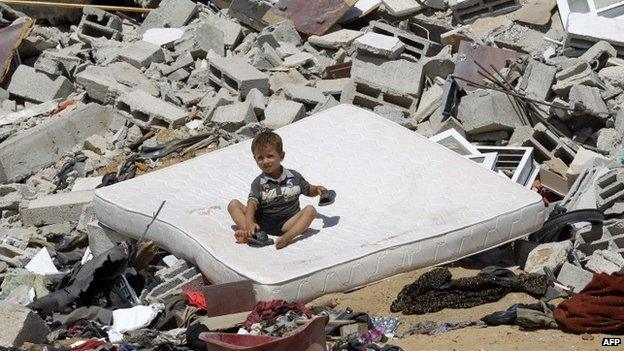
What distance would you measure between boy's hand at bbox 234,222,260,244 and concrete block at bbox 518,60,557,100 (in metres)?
3.34

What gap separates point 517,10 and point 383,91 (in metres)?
2.10

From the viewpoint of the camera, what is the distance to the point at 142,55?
1278cm

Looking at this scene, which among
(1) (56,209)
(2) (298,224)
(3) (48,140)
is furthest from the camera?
(3) (48,140)

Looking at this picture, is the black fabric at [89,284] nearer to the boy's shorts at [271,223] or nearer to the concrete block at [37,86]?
the boy's shorts at [271,223]

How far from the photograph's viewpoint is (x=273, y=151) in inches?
315

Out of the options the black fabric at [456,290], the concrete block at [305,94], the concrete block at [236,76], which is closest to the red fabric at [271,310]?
the black fabric at [456,290]

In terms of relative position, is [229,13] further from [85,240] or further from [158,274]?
[158,274]

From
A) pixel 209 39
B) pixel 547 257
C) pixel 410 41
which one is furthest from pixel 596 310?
pixel 209 39

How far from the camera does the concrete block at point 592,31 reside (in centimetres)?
1115

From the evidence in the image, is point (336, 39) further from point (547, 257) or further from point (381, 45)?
point (547, 257)

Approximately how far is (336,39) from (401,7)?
0.72 m

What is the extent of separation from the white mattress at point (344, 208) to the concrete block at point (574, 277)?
460mm

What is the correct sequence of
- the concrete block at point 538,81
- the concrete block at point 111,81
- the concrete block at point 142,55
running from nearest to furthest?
the concrete block at point 538,81, the concrete block at point 111,81, the concrete block at point 142,55

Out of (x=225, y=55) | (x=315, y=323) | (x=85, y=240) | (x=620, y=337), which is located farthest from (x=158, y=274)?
(x=225, y=55)
